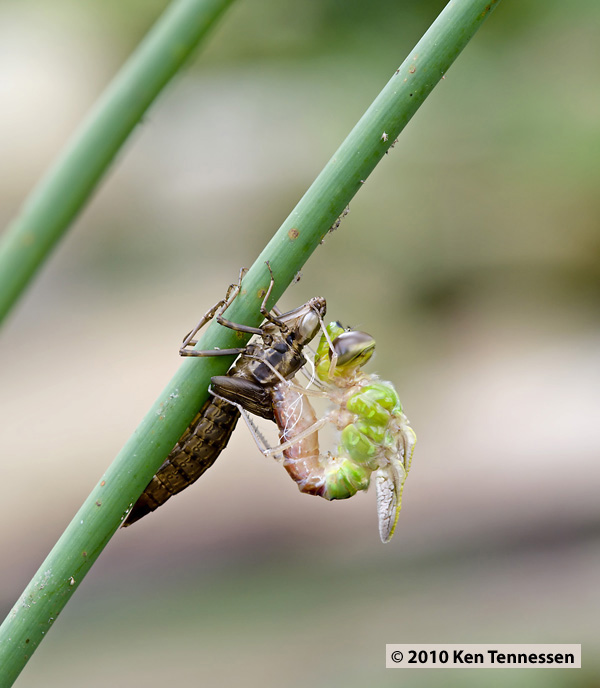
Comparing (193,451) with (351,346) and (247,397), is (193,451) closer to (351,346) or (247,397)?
(247,397)

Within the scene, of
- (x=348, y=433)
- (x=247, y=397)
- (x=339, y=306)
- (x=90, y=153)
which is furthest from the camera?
(x=339, y=306)

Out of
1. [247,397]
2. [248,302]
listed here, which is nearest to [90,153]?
[248,302]

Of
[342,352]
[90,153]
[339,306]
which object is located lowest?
[90,153]

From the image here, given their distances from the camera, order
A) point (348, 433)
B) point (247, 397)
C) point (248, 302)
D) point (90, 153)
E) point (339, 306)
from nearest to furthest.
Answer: point (90, 153), point (248, 302), point (247, 397), point (348, 433), point (339, 306)

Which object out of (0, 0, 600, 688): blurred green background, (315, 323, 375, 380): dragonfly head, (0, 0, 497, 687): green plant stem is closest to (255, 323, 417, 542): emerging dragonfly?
(315, 323, 375, 380): dragonfly head

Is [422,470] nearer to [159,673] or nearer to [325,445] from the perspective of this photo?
[325,445]

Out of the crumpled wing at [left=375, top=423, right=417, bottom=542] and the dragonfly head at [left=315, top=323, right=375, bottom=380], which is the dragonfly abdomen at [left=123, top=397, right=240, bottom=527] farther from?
the crumpled wing at [left=375, top=423, right=417, bottom=542]
